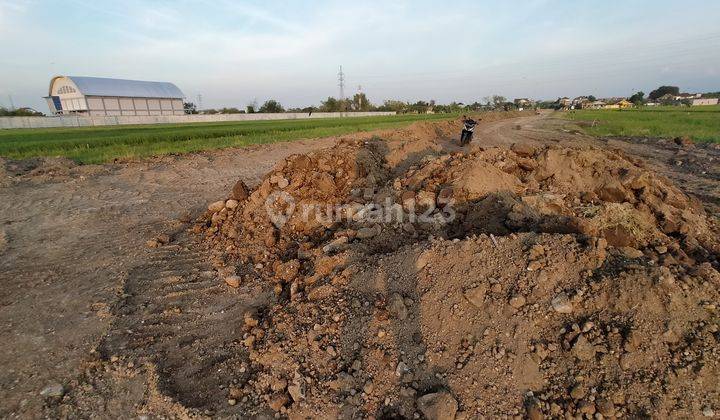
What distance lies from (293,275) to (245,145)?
15.3 meters

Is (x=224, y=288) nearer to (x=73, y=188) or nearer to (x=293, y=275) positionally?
(x=293, y=275)

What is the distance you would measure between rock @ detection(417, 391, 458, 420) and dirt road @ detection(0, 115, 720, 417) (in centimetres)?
159

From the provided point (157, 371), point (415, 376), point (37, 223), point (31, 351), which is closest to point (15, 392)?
point (31, 351)

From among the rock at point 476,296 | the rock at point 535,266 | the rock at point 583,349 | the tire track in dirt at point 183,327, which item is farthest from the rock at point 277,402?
the rock at point 535,266

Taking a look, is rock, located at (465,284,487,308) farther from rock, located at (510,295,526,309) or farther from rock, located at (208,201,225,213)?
rock, located at (208,201,225,213)

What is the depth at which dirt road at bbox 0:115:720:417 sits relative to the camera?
2957 millimetres

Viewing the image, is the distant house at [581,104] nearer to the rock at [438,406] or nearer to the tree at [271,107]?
the tree at [271,107]

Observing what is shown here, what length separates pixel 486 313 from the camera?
3201 millimetres

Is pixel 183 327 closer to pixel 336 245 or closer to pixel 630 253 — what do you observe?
pixel 336 245

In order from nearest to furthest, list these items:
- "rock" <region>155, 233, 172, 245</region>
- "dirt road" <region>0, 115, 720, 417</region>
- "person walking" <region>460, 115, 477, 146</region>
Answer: "dirt road" <region>0, 115, 720, 417</region> < "rock" <region>155, 233, 172, 245</region> < "person walking" <region>460, 115, 477, 146</region>

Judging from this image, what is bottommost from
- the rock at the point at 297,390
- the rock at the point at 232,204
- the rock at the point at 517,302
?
the rock at the point at 297,390

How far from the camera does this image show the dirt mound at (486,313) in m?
2.68

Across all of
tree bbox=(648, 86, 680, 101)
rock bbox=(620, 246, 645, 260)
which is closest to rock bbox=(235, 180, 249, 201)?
rock bbox=(620, 246, 645, 260)

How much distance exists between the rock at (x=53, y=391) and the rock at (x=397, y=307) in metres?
2.72
